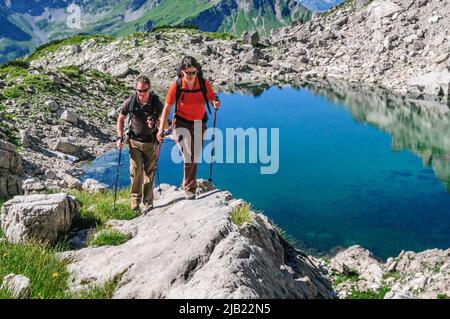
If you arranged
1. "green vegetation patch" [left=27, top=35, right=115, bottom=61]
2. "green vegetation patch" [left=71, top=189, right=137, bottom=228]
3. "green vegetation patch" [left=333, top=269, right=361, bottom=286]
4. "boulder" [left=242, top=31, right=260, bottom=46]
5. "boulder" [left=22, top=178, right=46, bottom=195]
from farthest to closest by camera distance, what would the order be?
"green vegetation patch" [left=27, top=35, right=115, bottom=61], "boulder" [left=242, top=31, right=260, bottom=46], "boulder" [left=22, top=178, right=46, bottom=195], "green vegetation patch" [left=333, top=269, right=361, bottom=286], "green vegetation patch" [left=71, top=189, right=137, bottom=228]

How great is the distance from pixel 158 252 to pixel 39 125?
94.2 feet

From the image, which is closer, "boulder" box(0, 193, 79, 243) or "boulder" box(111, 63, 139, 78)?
"boulder" box(0, 193, 79, 243)

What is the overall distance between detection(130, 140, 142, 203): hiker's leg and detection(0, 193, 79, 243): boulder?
87.1 inches

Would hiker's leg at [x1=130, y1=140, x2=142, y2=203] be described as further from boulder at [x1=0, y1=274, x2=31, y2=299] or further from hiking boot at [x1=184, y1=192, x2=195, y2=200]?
boulder at [x1=0, y1=274, x2=31, y2=299]

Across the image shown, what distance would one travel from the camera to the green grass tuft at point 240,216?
27.6 feet

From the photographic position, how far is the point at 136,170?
475 inches

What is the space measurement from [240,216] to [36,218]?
4.20 meters

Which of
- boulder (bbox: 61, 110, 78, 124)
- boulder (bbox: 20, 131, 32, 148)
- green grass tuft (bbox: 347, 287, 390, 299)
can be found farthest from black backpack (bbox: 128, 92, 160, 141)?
boulder (bbox: 61, 110, 78, 124)

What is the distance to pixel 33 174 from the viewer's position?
23453 mm

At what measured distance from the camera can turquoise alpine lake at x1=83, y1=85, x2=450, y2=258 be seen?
22862 millimetres

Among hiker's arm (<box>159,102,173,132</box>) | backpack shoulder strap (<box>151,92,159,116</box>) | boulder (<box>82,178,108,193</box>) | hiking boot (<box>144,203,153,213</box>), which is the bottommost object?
boulder (<box>82,178,108,193</box>)

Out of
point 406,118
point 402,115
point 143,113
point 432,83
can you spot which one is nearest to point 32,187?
point 143,113

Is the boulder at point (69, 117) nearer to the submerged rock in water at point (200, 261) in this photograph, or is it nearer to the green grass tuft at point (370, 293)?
the submerged rock in water at point (200, 261)

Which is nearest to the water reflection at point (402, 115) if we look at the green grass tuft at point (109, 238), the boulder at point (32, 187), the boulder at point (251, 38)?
the boulder at point (251, 38)
